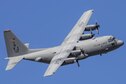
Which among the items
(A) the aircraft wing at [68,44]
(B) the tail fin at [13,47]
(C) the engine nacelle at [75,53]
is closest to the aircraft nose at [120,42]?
(A) the aircraft wing at [68,44]

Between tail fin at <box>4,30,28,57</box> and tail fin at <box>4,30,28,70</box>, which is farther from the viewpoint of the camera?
tail fin at <box>4,30,28,57</box>

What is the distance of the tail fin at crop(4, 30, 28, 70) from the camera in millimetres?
106625

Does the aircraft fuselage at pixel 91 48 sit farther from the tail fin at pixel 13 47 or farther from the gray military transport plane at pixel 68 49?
the tail fin at pixel 13 47

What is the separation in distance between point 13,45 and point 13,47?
16.8 inches

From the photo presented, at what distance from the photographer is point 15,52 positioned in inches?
4279

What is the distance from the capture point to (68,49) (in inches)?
4033

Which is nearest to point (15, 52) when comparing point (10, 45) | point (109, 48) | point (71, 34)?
point (10, 45)

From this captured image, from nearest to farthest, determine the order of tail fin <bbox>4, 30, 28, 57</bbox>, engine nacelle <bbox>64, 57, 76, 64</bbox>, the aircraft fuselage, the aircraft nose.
→ 1. engine nacelle <bbox>64, 57, 76, 64</bbox>
2. the aircraft fuselage
3. the aircraft nose
4. tail fin <bbox>4, 30, 28, 57</bbox>

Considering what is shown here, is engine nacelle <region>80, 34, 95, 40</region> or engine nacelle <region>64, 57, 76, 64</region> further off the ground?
engine nacelle <region>80, 34, 95, 40</region>

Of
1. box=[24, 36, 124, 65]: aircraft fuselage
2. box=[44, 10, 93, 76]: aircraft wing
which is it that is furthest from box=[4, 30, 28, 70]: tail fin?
box=[44, 10, 93, 76]: aircraft wing

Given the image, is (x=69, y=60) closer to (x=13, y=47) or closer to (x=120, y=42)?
(x=120, y=42)

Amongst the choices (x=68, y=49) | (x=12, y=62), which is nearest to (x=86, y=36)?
(x=68, y=49)

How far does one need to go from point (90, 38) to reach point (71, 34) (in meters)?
4.87

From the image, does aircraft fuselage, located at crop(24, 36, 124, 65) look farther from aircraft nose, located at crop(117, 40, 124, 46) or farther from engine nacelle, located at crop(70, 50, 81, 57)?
engine nacelle, located at crop(70, 50, 81, 57)
